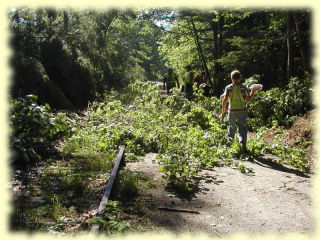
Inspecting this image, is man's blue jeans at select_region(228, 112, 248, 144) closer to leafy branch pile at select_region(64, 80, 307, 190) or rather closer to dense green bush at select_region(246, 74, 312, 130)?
leafy branch pile at select_region(64, 80, 307, 190)

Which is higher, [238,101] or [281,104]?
[238,101]

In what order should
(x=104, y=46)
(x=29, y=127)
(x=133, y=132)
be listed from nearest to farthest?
(x=29, y=127) → (x=133, y=132) → (x=104, y=46)

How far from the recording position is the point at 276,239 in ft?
14.1

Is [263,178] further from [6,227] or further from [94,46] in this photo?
[94,46]

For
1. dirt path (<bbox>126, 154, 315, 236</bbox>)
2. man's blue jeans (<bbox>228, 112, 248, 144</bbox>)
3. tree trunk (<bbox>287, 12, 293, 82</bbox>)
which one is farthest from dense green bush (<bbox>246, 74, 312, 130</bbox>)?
Result: dirt path (<bbox>126, 154, 315, 236</bbox>)

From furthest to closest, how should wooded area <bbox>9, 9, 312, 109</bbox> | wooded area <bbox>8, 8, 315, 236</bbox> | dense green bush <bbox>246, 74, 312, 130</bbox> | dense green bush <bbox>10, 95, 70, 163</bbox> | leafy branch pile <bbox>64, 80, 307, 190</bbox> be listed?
wooded area <bbox>9, 9, 312, 109</bbox> < dense green bush <bbox>246, 74, 312, 130</bbox> < leafy branch pile <bbox>64, 80, 307, 190</bbox> < dense green bush <bbox>10, 95, 70, 163</bbox> < wooded area <bbox>8, 8, 315, 236</bbox>

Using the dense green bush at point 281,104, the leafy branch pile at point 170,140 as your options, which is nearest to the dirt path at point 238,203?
the leafy branch pile at point 170,140

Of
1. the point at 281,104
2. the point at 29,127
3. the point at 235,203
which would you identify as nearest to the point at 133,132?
the point at 29,127

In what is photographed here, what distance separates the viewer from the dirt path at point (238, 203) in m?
4.65

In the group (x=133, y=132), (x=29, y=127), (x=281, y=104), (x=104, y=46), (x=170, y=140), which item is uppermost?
(x=104, y=46)

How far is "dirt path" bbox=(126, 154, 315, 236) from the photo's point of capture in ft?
15.3

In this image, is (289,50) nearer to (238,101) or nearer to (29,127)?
(238,101)

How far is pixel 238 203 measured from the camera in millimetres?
5543

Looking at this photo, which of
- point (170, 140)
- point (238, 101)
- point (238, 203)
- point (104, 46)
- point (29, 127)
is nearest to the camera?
point (238, 203)
